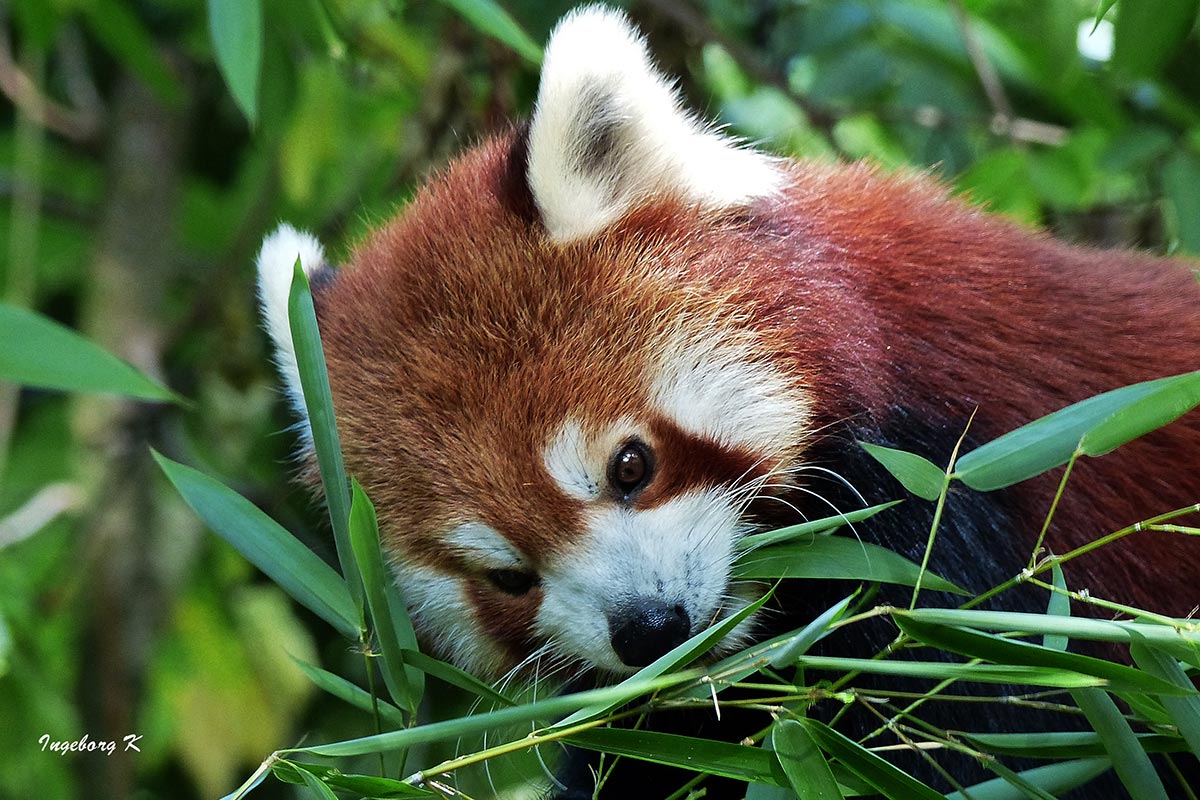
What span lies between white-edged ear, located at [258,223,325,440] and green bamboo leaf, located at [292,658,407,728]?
68 cm

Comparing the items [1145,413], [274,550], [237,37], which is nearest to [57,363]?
[274,550]

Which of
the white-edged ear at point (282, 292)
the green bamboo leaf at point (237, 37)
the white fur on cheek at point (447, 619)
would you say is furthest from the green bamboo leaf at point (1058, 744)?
the green bamboo leaf at point (237, 37)

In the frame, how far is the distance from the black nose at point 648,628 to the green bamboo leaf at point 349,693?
340mm

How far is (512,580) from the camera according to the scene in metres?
2.08

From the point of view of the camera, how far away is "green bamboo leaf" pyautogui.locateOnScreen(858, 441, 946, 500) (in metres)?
1.62

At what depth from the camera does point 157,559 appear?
12.6ft

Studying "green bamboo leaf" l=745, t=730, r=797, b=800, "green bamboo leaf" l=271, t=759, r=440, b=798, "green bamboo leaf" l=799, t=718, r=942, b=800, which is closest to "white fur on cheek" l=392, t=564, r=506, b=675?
"green bamboo leaf" l=271, t=759, r=440, b=798

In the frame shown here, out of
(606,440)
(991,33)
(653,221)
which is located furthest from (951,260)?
(991,33)

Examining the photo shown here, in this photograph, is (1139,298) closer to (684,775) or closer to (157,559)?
(684,775)

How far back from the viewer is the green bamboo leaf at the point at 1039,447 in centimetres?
160

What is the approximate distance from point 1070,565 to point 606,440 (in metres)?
0.77

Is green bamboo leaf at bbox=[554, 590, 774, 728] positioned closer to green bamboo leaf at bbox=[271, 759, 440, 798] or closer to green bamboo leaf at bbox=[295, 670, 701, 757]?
green bamboo leaf at bbox=[295, 670, 701, 757]

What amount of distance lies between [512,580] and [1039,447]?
88 centimetres

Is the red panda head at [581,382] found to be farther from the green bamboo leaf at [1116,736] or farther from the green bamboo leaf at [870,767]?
the green bamboo leaf at [1116,736]
